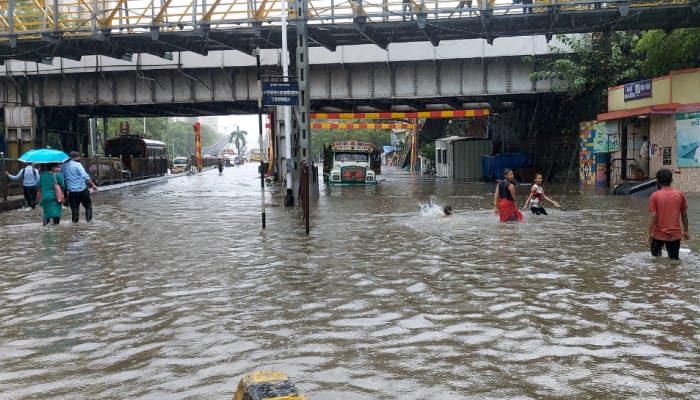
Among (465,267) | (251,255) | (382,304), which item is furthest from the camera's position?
(251,255)

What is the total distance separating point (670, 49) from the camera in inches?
1053

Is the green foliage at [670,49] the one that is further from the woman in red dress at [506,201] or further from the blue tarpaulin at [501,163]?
the woman in red dress at [506,201]

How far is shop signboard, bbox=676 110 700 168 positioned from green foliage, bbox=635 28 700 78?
321 cm

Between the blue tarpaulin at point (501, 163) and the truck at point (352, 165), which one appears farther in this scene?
the blue tarpaulin at point (501, 163)

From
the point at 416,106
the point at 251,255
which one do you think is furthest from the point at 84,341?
the point at 416,106

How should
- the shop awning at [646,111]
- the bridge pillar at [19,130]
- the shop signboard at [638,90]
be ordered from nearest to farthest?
the shop awning at [646,111]
the shop signboard at [638,90]
the bridge pillar at [19,130]

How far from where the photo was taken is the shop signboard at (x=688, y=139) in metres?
24.1

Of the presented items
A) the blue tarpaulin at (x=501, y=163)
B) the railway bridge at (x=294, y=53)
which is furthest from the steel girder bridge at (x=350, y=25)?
the blue tarpaulin at (x=501, y=163)

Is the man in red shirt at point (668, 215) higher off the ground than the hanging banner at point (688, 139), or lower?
lower

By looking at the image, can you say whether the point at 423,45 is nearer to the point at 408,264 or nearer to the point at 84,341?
the point at 408,264

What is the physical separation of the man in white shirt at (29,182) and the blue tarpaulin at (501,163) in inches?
1009

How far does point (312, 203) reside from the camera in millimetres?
23062

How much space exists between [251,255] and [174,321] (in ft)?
14.2

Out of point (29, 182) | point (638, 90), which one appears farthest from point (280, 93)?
point (638, 90)
